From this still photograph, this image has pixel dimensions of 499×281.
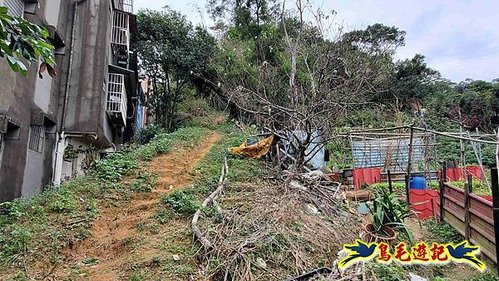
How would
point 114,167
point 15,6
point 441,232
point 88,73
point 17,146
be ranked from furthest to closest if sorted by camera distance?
point 88,73, point 114,167, point 17,146, point 15,6, point 441,232

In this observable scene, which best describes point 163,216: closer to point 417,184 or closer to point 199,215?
point 199,215

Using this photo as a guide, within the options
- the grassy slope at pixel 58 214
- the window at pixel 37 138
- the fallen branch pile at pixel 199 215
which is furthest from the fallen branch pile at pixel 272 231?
the window at pixel 37 138

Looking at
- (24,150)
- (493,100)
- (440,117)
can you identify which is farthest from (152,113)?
(493,100)

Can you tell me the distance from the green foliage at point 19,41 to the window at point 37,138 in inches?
272

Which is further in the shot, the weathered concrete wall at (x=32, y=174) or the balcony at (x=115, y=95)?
the balcony at (x=115, y=95)

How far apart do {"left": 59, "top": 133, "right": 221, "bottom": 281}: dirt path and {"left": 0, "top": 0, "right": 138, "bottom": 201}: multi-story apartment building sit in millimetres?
2743

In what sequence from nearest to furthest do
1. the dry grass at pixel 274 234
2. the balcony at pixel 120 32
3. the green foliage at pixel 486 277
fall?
the green foliage at pixel 486 277, the dry grass at pixel 274 234, the balcony at pixel 120 32

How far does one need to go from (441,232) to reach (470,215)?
1038 millimetres

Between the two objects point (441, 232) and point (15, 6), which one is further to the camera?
point (15, 6)

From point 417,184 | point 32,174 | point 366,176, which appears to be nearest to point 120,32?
point 32,174

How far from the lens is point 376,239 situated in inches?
158

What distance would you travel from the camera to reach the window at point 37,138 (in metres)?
7.99

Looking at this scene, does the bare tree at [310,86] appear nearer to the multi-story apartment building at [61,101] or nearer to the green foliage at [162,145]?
the green foliage at [162,145]

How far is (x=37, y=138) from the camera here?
8445mm
